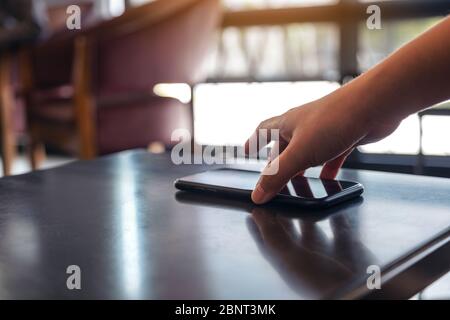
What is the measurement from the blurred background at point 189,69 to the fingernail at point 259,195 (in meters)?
1.24

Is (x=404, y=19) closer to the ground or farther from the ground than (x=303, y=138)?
farther from the ground

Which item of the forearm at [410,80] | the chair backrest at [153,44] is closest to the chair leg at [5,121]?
the chair backrest at [153,44]

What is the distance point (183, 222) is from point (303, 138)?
16 cm

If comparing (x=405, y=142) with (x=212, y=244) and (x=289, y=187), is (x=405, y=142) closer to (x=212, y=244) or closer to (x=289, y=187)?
(x=289, y=187)

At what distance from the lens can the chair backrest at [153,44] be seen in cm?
238

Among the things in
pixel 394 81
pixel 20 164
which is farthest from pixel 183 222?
pixel 20 164

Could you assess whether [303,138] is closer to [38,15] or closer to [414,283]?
[414,283]

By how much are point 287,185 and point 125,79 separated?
1.74 m

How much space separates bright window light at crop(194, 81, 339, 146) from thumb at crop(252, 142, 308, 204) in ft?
8.25

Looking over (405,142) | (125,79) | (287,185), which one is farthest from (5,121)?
(287,185)

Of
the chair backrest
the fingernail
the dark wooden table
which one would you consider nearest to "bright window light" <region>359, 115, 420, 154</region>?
the chair backrest

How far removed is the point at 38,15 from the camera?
2.30 meters

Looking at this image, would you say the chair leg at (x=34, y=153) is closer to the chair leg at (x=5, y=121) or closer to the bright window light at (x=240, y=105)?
the chair leg at (x=5, y=121)
